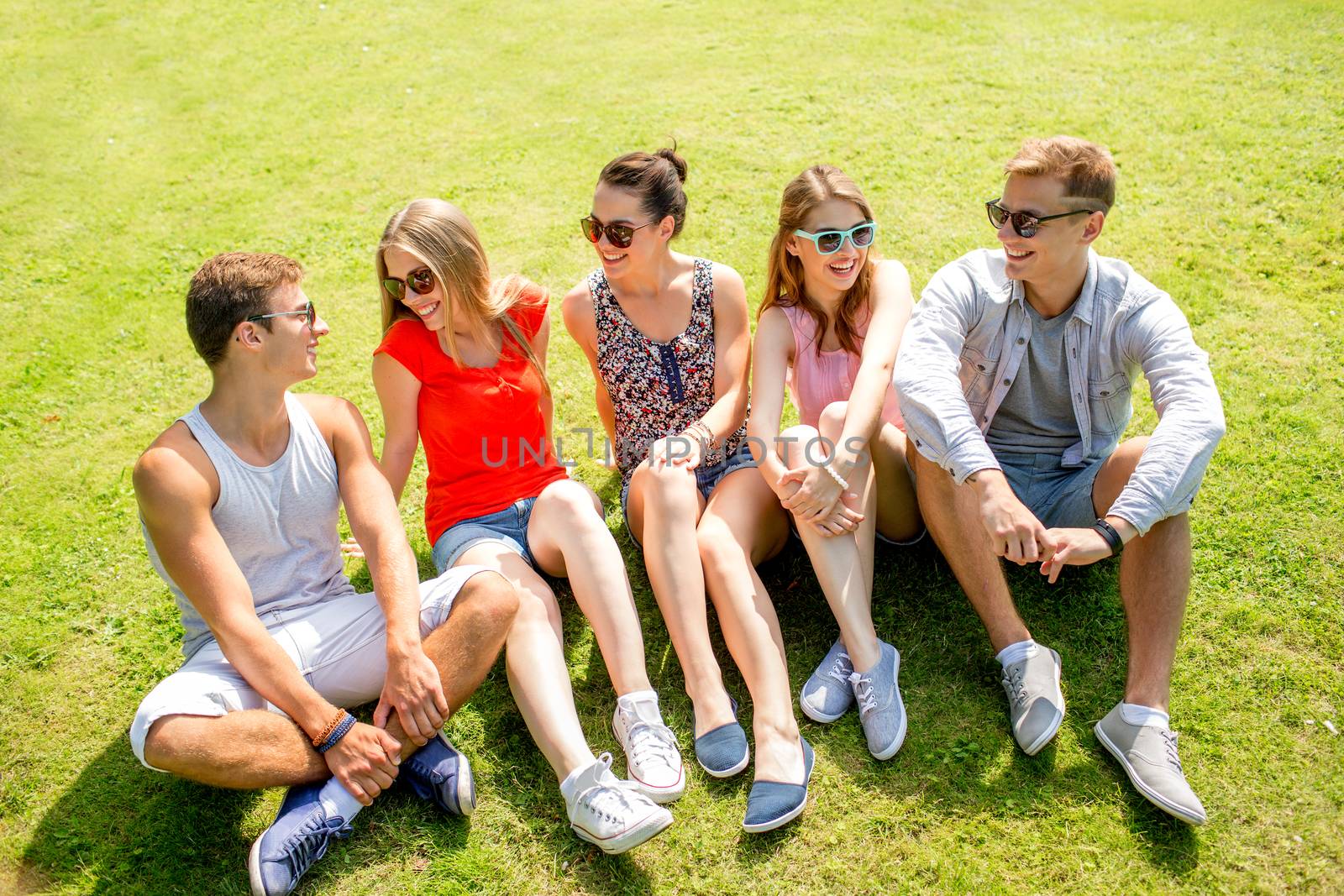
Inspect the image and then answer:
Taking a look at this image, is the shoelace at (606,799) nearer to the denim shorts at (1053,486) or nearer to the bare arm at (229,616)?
the bare arm at (229,616)

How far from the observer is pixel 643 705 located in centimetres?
387

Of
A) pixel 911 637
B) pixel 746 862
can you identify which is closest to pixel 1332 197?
pixel 911 637

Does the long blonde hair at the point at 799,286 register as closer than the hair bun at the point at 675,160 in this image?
Yes

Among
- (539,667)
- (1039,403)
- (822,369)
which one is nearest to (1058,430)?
(1039,403)

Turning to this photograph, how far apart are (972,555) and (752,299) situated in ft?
10.6

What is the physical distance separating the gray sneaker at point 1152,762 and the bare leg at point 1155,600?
120mm

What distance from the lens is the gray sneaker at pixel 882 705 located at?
3.83m

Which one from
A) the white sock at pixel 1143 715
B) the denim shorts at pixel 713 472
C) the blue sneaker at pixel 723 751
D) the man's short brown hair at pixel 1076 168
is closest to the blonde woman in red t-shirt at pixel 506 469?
the blue sneaker at pixel 723 751

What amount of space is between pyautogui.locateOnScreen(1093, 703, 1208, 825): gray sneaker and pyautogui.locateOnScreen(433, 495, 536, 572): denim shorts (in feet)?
8.30

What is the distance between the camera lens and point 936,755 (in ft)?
12.6

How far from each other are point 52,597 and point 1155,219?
761 centimetres

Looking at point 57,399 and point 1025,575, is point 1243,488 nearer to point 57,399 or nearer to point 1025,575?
point 1025,575

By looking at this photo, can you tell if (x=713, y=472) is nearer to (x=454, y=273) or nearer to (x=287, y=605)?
(x=454, y=273)

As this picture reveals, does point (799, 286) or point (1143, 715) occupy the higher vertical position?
point (799, 286)
